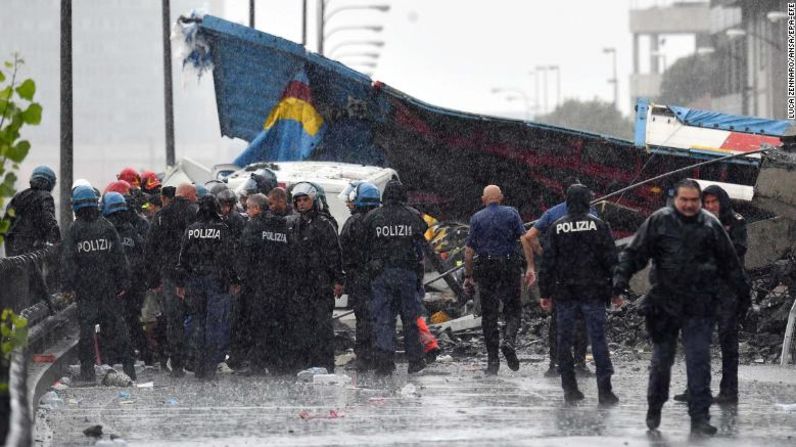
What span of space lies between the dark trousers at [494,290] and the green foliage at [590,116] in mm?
100980

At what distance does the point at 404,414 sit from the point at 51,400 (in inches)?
126

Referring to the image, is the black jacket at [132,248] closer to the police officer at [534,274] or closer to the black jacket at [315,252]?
the black jacket at [315,252]

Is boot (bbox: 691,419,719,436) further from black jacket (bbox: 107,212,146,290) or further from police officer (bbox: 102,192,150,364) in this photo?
black jacket (bbox: 107,212,146,290)

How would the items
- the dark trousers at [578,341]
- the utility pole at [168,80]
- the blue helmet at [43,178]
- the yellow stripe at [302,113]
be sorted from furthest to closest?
the utility pole at [168,80] → the yellow stripe at [302,113] → the blue helmet at [43,178] → the dark trousers at [578,341]

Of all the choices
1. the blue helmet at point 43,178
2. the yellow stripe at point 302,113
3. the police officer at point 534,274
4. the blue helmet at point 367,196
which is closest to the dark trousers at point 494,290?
the police officer at point 534,274

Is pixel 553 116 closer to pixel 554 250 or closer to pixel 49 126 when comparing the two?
pixel 49 126

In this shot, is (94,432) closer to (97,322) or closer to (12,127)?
(12,127)

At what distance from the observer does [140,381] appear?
595 inches

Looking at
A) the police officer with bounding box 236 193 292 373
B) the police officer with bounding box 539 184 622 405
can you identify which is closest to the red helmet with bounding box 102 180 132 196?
the police officer with bounding box 236 193 292 373

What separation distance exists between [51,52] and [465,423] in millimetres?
184203

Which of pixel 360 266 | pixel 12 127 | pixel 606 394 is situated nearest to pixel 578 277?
pixel 606 394

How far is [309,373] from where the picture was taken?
14.9 meters

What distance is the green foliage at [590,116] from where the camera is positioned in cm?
11881

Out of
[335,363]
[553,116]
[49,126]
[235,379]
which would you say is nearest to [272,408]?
[235,379]
